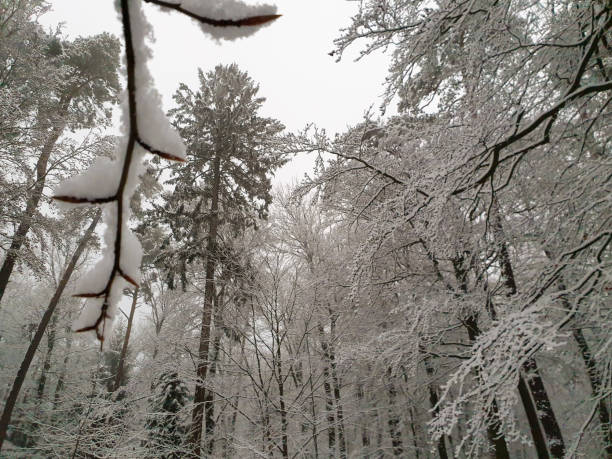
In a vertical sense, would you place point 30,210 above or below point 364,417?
above

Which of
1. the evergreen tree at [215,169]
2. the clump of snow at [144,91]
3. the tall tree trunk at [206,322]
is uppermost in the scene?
Result: the evergreen tree at [215,169]

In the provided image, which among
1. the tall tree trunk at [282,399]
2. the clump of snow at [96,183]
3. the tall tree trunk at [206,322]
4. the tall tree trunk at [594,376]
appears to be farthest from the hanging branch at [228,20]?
the tall tree trunk at [206,322]

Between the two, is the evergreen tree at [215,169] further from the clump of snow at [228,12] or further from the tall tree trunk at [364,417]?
the clump of snow at [228,12]

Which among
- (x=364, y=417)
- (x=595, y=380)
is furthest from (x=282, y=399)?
(x=595, y=380)

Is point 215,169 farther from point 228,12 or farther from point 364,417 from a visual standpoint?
point 228,12

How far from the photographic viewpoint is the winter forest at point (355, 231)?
2266 mm

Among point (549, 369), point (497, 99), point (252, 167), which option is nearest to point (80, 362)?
point (252, 167)

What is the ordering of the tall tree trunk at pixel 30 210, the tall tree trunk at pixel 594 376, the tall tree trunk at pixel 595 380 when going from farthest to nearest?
Result: the tall tree trunk at pixel 30 210 < the tall tree trunk at pixel 595 380 < the tall tree trunk at pixel 594 376

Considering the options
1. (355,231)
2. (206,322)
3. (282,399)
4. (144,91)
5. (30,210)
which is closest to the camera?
(144,91)

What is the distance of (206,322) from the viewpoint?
7406mm

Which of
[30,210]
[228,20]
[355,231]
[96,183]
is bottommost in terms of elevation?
[96,183]

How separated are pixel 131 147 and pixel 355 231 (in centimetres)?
407

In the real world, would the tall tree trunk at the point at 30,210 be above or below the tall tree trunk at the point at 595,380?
above

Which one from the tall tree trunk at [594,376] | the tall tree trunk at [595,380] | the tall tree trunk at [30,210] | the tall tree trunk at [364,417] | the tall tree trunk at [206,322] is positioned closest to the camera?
the tall tree trunk at [594,376]
